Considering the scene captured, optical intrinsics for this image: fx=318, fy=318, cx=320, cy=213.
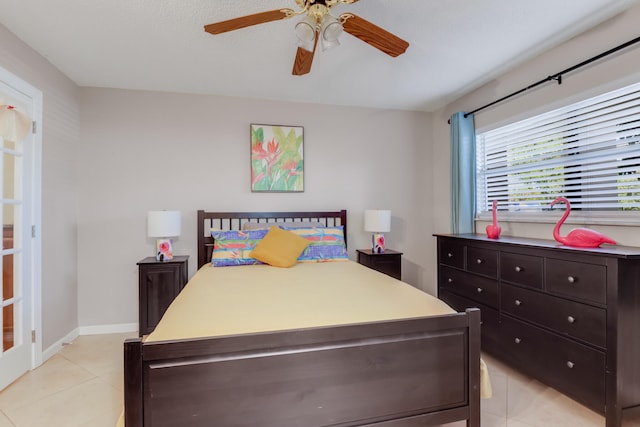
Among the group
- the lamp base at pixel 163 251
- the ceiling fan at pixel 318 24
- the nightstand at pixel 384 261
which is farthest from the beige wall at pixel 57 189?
the nightstand at pixel 384 261

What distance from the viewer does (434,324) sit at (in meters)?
1.50

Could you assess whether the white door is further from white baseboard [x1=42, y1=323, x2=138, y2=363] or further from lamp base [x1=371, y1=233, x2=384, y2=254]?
lamp base [x1=371, y1=233, x2=384, y2=254]

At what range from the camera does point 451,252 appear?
3098mm

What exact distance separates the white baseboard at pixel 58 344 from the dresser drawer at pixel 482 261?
3.74 metres

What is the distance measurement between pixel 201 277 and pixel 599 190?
10.1 feet

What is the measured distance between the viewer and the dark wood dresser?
173 cm

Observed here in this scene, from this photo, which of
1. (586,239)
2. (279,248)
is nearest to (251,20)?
(279,248)

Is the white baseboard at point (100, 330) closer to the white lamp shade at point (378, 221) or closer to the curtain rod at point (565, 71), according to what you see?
the white lamp shade at point (378, 221)

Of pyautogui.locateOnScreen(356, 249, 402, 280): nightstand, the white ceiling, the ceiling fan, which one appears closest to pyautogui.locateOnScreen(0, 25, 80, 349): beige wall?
the white ceiling

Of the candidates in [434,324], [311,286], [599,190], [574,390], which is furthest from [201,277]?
[599,190]

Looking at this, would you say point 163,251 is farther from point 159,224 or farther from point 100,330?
point 100,330

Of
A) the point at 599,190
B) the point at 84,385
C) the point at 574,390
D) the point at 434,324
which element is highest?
the point at 599,190

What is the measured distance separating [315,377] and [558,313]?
171 cm

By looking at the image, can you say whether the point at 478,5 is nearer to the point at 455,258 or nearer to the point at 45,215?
the point at 455,258
